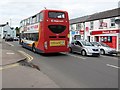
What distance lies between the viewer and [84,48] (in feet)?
71.8

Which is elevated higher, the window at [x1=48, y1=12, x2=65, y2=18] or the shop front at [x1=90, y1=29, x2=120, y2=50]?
the window at [x1=48, y1=12, x2=65, y2=18]

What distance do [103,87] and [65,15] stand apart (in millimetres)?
13183

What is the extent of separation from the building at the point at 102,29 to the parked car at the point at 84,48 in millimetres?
14051

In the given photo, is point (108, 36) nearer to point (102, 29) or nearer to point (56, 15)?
point (102, 29)

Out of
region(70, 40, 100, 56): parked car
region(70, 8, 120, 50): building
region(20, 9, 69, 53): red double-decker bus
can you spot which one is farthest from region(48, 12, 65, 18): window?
region(70, 8, 120, 50): building

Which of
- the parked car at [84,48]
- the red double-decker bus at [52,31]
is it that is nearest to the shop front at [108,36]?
the parked car at [84,48]

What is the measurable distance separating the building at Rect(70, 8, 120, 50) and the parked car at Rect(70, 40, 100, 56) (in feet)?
46.1

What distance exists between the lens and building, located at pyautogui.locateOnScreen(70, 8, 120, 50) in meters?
36.8

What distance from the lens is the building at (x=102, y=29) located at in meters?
36.8

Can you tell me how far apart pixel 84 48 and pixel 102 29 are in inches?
748

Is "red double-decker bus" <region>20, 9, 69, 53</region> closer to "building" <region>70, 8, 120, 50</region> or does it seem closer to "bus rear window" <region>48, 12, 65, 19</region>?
"bus rear window" <region>48, 12, 65, 19</region>

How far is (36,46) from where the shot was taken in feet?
73.0

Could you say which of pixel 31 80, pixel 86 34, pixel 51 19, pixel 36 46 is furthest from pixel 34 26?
pixel 86 34

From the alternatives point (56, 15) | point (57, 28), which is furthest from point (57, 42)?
point (56, 15)
